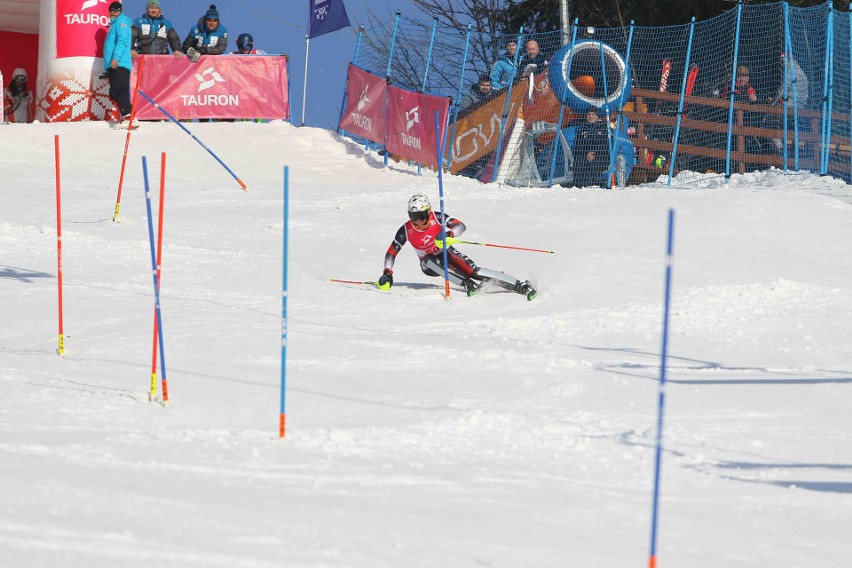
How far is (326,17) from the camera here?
2372 centimetres

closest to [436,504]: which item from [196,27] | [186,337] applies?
[186,337]

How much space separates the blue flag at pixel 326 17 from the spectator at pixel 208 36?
7.26 ft

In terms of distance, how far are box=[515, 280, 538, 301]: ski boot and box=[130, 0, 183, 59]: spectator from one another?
12167mm

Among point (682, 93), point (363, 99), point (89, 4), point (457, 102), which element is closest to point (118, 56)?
point (89, 4)

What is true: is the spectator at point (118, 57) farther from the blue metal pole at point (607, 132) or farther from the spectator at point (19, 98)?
the blue metal pole at point (607, 132)

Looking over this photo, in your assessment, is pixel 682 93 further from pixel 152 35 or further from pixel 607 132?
pixel 152 35

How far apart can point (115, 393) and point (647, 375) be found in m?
3.69

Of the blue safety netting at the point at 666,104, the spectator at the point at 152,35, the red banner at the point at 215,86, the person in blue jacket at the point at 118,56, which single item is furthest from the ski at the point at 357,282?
the spectator at the point at 152,35

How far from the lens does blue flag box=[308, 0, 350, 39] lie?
23484 mm

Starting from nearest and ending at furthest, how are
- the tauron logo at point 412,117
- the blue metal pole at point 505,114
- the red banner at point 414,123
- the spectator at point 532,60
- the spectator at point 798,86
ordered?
the spectator at point 798,86 → the spectator at point 532,60 → the blue metal pole at point 505,114 → the red banner at point 414,123 → the tauron logo at point 412,117

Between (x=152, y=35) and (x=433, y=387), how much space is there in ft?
52.4

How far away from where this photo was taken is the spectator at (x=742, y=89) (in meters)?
17.8

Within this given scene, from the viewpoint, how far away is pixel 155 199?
17844 millimetres

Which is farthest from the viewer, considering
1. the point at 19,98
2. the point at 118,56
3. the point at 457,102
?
the point at 19,98
